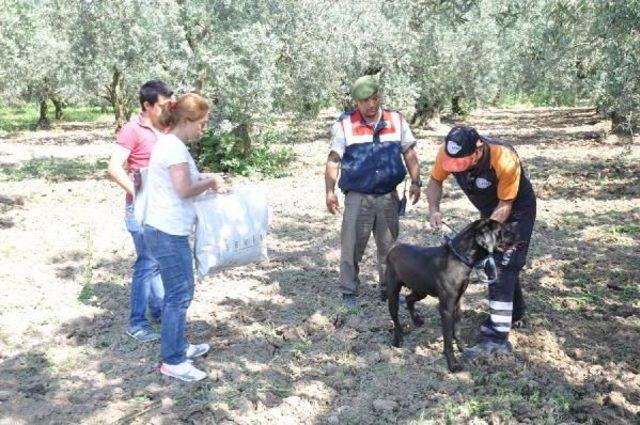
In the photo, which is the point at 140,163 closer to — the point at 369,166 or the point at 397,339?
the point at 369,166

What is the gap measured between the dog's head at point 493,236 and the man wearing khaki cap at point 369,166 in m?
1.11

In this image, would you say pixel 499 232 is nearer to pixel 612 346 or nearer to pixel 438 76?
pixel 612 346

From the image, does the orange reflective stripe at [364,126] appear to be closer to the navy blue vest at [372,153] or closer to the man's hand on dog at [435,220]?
the navy blue vest at [372,153]

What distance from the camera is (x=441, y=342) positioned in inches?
180

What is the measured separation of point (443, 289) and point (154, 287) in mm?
2326

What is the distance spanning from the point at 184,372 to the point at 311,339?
3.59 feet

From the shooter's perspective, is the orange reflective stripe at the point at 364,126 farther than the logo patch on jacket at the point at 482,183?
Yes

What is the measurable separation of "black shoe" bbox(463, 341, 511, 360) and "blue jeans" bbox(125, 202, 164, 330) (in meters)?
2.39

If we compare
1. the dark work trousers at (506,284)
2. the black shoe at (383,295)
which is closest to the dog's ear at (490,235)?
the dark work trousers at (506,284)

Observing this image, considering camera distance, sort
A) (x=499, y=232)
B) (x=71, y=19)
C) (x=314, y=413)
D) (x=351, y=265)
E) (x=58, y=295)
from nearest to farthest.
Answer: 1. (x=314, y=413)
2. (x=499, y=232)
3. (x=351, y=265)
4. (x=58, y=295)
5. (x=71, y=19)

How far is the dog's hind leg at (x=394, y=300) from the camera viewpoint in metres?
4.44

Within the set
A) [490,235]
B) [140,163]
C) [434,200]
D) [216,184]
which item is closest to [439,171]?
[434,200]

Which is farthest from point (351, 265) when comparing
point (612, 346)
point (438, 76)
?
point (438, 76)

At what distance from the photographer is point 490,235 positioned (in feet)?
13.0
